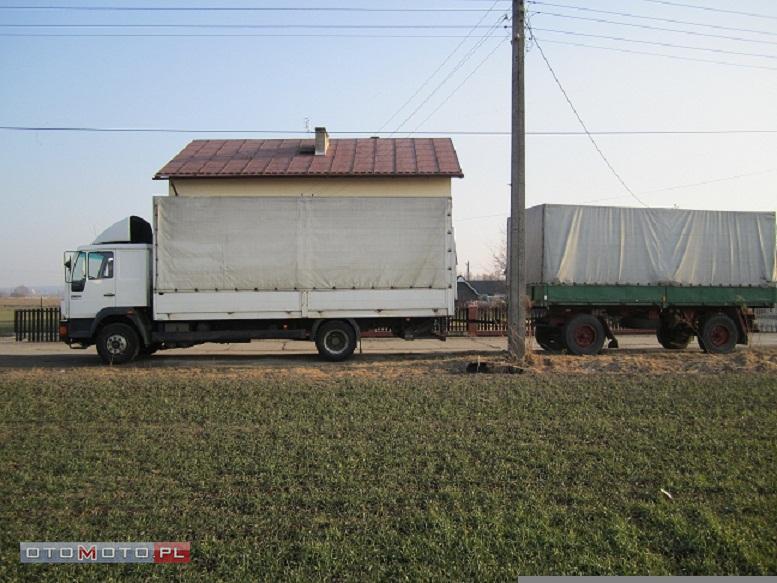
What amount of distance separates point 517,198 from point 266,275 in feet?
19.2

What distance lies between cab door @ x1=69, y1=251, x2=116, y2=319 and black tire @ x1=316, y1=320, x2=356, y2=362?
15.4 ft

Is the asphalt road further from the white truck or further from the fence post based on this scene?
the white truck

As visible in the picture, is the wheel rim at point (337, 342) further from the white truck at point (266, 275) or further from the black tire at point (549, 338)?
the black tire at point (549, 338)

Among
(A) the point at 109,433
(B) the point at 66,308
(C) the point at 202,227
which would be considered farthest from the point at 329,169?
(A) the point at 109,433

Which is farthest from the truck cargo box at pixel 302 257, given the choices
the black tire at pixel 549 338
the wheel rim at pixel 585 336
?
the wheel rim at pixel 585 336

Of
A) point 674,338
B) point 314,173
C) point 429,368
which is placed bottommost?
point 429,368

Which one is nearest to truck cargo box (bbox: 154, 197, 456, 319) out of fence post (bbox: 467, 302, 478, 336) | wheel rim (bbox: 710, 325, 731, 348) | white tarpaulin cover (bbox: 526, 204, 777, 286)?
white tarpaulin cover (bbox: 526, 204, 777, 286)

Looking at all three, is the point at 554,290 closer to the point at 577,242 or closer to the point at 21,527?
the point at 577,242

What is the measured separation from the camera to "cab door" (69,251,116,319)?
1377 cm

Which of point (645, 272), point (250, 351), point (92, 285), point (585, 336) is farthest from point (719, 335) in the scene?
point (92, 285)

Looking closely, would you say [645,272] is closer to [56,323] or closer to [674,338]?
[674,338]

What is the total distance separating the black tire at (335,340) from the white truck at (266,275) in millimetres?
23

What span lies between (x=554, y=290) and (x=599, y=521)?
10.8 m

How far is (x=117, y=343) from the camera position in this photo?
13.8 metres
